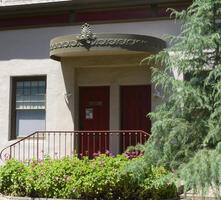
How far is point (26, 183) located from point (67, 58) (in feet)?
15.1

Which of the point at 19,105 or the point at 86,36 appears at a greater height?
the point at 86,36

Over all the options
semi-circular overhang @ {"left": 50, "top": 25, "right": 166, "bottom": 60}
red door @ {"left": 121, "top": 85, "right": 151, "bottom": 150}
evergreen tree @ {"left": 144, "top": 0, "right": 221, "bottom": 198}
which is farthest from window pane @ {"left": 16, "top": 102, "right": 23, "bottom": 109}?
evergreen tree @ {"left": 144, "top": 0, "right": 221, "bottom": 198}

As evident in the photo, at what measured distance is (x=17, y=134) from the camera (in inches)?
474

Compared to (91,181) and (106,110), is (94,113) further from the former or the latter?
(91,181)

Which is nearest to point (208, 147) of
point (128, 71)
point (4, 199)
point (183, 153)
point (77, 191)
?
point (183, 153)

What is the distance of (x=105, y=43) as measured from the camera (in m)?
9.76

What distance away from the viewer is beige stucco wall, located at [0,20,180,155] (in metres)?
11.1

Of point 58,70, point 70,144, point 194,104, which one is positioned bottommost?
point 70,144

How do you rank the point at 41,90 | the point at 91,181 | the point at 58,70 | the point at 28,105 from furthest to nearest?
the point at 28,105, the point at 41,90, the point at 58,70, the point at 91,181

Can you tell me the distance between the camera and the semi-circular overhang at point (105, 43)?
32.0 feet

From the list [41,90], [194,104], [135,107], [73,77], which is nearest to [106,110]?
[135,107]

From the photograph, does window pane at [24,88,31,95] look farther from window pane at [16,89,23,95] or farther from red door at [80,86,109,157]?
red door at [80,86,109,157]

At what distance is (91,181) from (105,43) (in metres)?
3.79

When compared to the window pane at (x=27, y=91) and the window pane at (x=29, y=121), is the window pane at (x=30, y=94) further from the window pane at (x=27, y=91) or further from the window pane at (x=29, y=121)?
the window pane at (x=29, y=121)
